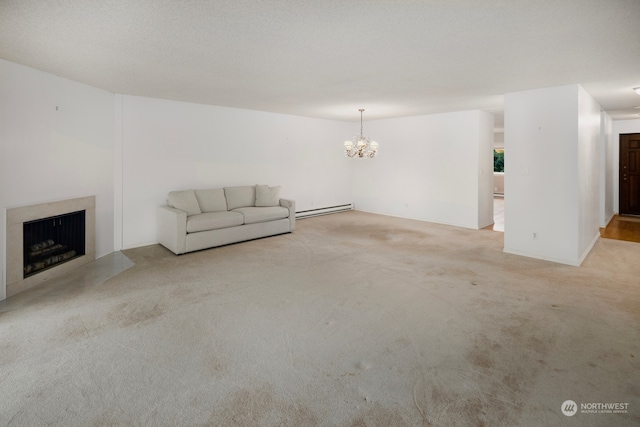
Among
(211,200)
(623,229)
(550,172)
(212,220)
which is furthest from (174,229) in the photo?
(623,229)

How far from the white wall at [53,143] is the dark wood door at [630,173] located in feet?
37.1

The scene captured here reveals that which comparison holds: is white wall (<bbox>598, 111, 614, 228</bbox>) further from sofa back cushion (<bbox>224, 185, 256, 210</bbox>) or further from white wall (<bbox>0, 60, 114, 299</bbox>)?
white wall (<bbox>0, 60, 114, 299</bbox>)

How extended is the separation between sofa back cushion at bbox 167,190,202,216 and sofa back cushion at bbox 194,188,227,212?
0.22 m

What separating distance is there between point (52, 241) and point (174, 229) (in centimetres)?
146

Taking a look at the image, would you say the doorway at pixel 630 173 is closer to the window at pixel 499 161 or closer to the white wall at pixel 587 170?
the white wall at pixel 587 170

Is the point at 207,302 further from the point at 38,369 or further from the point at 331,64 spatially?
the point at 331,64

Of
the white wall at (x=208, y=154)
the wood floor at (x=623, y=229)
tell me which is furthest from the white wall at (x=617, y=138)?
the white wall at (x=208, y=154)

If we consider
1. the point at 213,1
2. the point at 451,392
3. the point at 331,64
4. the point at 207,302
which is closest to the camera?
the point at 451,392

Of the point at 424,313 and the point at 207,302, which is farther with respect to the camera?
the point at 207,302

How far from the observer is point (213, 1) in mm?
2240

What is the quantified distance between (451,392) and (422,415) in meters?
0.30

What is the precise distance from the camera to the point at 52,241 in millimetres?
4188

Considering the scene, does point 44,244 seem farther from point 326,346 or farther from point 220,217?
point 326,346

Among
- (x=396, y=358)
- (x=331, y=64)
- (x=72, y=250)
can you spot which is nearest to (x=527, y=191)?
(x=331, y=64)
